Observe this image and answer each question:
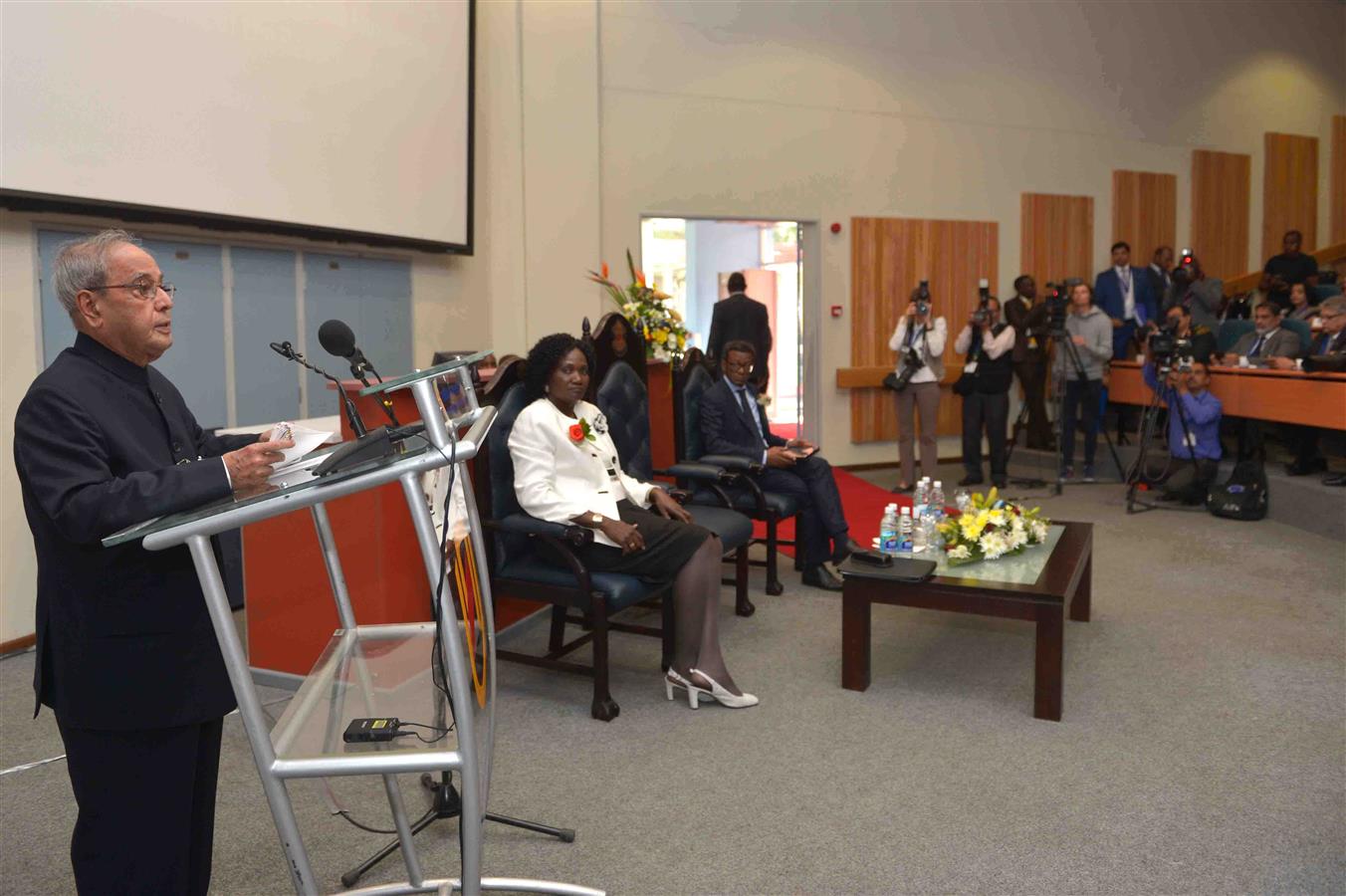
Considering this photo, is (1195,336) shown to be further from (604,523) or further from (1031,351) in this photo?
(604,523)

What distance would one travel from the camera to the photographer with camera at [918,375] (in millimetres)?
7949

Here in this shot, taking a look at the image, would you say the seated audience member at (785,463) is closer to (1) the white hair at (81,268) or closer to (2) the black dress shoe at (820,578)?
(2) the black dress shoe at (820,578)

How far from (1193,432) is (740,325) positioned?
331 centimetres

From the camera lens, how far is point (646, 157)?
26.8ft

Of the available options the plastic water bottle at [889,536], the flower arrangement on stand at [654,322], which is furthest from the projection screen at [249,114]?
the plastic water bottle at [889,536]

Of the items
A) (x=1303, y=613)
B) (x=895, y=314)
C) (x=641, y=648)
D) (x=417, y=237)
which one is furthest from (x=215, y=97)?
(x=895, y=314)

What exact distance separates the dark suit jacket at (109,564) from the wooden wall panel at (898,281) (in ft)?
25.9

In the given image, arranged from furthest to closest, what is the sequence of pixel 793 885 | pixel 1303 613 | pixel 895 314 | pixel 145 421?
pixel 895 314 → pixel 1303 613 → pixel 793 885 → pixel 145 421

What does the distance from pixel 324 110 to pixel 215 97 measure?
791mm

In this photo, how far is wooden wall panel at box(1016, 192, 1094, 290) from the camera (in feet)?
32.3

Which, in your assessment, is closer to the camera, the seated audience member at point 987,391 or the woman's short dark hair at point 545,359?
the woman's short dark hair at point 545,359

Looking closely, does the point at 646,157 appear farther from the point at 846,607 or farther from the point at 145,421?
the point at 145,421

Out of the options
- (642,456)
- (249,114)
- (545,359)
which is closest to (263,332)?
(249,114)

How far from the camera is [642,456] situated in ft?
14.9
